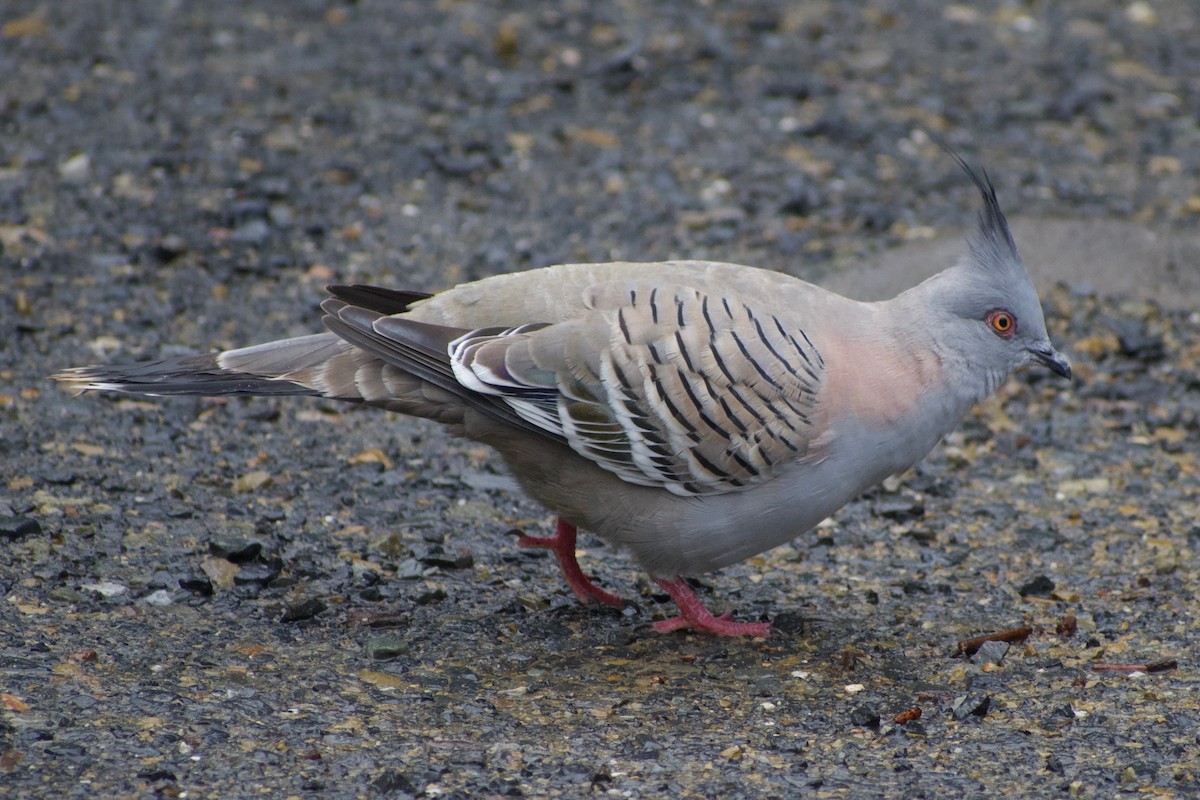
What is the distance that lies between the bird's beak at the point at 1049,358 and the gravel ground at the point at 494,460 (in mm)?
820

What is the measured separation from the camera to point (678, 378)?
4164mm

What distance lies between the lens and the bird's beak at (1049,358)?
4.53m

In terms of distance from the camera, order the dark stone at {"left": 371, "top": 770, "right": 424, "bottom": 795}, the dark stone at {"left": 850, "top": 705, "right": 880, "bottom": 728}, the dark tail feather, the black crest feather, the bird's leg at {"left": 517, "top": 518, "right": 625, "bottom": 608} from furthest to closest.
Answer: the bird's leg at {"left": 517, "top": 518, "right": 625, "bottom": 608}, the black crest feather, the dark tail feather, the dark stone at {"left": 850, "top": 705, "right": 880, "bottom": 728}, the dark stone at {"left": 371, "top": 770, "right": 424, "bottom": 795}

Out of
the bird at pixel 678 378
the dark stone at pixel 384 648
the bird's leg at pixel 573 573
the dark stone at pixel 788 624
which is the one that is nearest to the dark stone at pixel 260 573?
the dark stone at pixel 384 648

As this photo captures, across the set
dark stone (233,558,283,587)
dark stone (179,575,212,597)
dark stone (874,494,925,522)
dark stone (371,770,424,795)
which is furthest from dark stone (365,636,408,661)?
dark stone (874,494,925,522)

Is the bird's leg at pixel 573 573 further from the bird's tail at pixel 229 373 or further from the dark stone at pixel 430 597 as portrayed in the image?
the bird's tail at pixel 229 373

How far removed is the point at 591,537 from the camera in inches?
211

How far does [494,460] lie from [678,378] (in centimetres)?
161

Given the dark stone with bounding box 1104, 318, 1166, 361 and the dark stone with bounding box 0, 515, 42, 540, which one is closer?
the dark stone with bounding box 0, 515, 42, 540

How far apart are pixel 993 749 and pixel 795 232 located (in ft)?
12.7

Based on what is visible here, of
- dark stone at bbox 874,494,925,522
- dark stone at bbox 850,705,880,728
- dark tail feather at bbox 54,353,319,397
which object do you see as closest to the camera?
dark stone at bbox 850,705,880,728

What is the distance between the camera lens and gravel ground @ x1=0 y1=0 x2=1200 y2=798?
3758 mm

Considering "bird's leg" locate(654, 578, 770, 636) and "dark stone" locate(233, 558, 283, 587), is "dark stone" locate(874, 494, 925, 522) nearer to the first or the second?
"bird's leg" locate(654, 578, 770, 636)

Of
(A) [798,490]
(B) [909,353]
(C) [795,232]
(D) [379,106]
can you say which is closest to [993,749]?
(A) [798,490]
